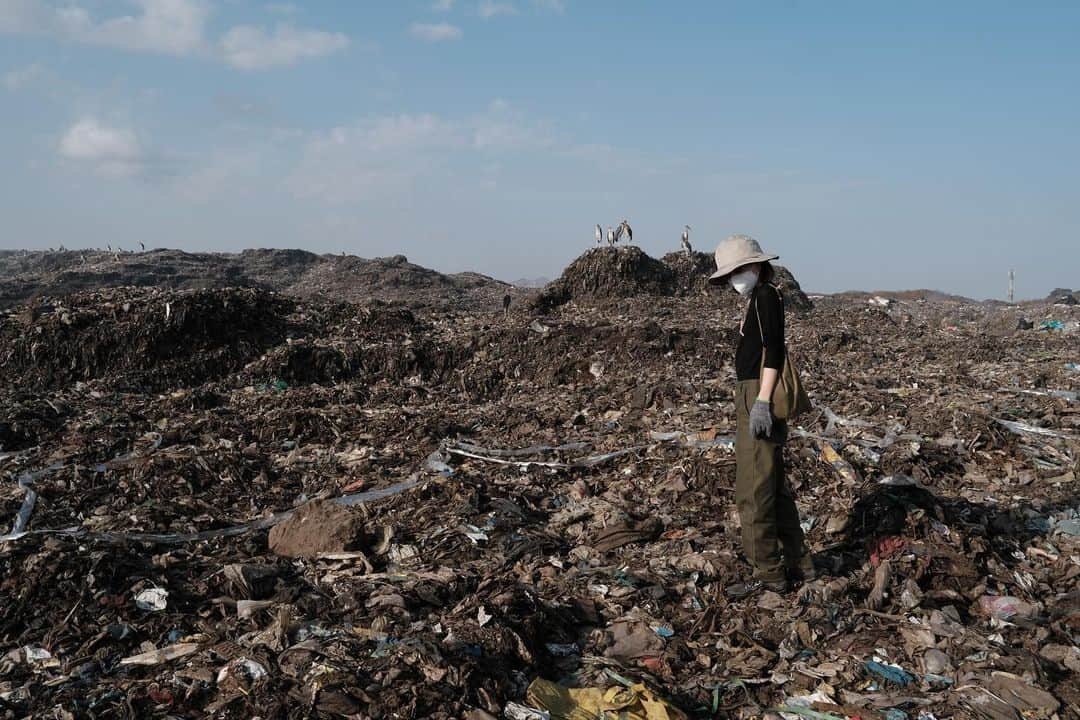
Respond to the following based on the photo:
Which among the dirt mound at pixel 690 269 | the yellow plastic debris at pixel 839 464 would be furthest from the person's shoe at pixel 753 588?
the dirt mound at pixel 690 269

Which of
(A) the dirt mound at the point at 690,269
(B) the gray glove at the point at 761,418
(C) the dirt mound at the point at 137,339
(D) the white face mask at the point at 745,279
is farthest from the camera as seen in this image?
(A) the dirt mound at the point at 690,269

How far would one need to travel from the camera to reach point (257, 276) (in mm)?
28359

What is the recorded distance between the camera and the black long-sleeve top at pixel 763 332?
3266 mm

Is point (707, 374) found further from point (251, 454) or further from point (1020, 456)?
point (251, 454)

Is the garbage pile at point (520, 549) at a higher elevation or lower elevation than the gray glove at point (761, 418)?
lower

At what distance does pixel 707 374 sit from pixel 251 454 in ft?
16.9

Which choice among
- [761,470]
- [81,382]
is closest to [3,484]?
[81,382]

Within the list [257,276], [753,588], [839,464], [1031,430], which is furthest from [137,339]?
[257,276]

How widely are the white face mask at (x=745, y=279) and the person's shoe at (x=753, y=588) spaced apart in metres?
1.39

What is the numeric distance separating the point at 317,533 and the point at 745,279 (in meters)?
2.66

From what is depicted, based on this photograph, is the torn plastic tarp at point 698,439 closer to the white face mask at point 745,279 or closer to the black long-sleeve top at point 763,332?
the black long-sleeve top at point 763,332

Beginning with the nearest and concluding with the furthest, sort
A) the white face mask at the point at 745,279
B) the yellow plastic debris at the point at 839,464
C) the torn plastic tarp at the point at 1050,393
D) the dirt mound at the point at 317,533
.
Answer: the white face mask at the point at 745,279
the dirt mound at the point at 317,533
the yellow plastic debris at the point at 839,464
the torn plastic tarp at the point at 1050,393

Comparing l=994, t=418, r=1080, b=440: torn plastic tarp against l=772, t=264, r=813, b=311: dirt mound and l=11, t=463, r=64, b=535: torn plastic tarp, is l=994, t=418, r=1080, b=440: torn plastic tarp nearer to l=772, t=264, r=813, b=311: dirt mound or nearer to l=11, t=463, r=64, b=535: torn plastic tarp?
l=11, t=463, r=64, b=535: torn plastic tarp

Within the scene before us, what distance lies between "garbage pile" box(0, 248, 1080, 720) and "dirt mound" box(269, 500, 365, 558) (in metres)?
0.02
